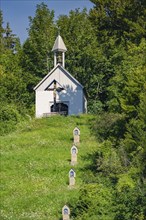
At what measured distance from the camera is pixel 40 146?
2902cm

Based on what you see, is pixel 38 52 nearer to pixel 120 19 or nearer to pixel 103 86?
pixel 103 86

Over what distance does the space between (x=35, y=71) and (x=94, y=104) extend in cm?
762

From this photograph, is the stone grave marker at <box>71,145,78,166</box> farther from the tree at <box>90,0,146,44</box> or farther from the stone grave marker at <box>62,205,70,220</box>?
the tree at <box>90,0,146,44</box>

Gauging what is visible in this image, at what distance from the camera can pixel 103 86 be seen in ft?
150

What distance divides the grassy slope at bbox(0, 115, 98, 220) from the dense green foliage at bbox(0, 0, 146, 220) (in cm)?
87

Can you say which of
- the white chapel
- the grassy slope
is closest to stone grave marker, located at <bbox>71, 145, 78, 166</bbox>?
the grassy slope

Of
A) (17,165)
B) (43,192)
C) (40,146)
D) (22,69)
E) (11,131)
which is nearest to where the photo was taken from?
(43,192)

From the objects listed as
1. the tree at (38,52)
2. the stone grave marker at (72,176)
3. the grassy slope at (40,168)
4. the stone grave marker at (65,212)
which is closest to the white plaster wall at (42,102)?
the tree at (38,52)

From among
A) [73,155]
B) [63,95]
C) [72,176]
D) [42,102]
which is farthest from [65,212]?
[42,102]

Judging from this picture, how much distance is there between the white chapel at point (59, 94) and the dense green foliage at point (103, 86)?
5.83 ft

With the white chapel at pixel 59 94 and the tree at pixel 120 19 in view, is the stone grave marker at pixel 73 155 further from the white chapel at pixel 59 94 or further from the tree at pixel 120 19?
the tree at pixel 120 19

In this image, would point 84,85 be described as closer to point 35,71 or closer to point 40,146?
point 35,71

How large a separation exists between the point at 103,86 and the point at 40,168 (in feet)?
72.7

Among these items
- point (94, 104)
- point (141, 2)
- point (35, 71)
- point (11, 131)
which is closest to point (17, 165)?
point (11, 131)
